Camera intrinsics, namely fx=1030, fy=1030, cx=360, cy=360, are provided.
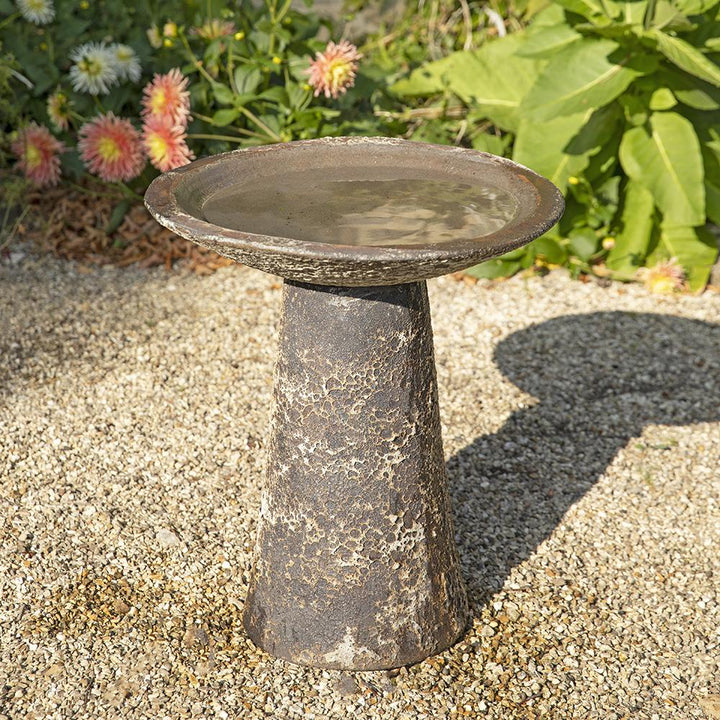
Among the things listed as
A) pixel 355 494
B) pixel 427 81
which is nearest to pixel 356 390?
pixel 355 494

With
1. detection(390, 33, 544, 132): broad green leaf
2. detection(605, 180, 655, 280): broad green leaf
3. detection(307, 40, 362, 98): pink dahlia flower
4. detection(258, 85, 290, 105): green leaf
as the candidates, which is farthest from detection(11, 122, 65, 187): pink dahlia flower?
detection(605, 180, 655, 280): broad green leaf

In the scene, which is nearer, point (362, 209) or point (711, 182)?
point (362, 209)

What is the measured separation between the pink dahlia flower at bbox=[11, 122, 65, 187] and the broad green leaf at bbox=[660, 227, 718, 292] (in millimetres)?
2644

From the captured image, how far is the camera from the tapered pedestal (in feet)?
7.13

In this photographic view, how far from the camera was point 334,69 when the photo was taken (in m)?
4.05

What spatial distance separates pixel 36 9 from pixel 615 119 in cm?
251

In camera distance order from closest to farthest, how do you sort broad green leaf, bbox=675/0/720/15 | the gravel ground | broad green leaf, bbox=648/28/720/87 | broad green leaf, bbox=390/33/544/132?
1. the gravel ground
2. broad green leaf, bbox=648/28/720/87
3. broad green leaf, bbox=675/0/720/15
4. broad green leaf, bbox=390/33/544/132

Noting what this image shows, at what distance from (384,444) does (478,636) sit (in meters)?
0.62

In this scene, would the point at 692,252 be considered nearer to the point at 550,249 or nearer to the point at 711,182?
the point at 711,182

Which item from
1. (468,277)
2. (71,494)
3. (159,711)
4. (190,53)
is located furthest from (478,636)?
(190,53)

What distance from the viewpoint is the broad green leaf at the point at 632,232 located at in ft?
14.3

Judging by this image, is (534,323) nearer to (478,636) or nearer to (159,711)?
(478,636)

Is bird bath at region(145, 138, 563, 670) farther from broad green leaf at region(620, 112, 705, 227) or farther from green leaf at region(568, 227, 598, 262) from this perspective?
green leaf at region(568, 227, 598, 262)

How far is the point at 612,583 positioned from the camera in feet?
8.97
